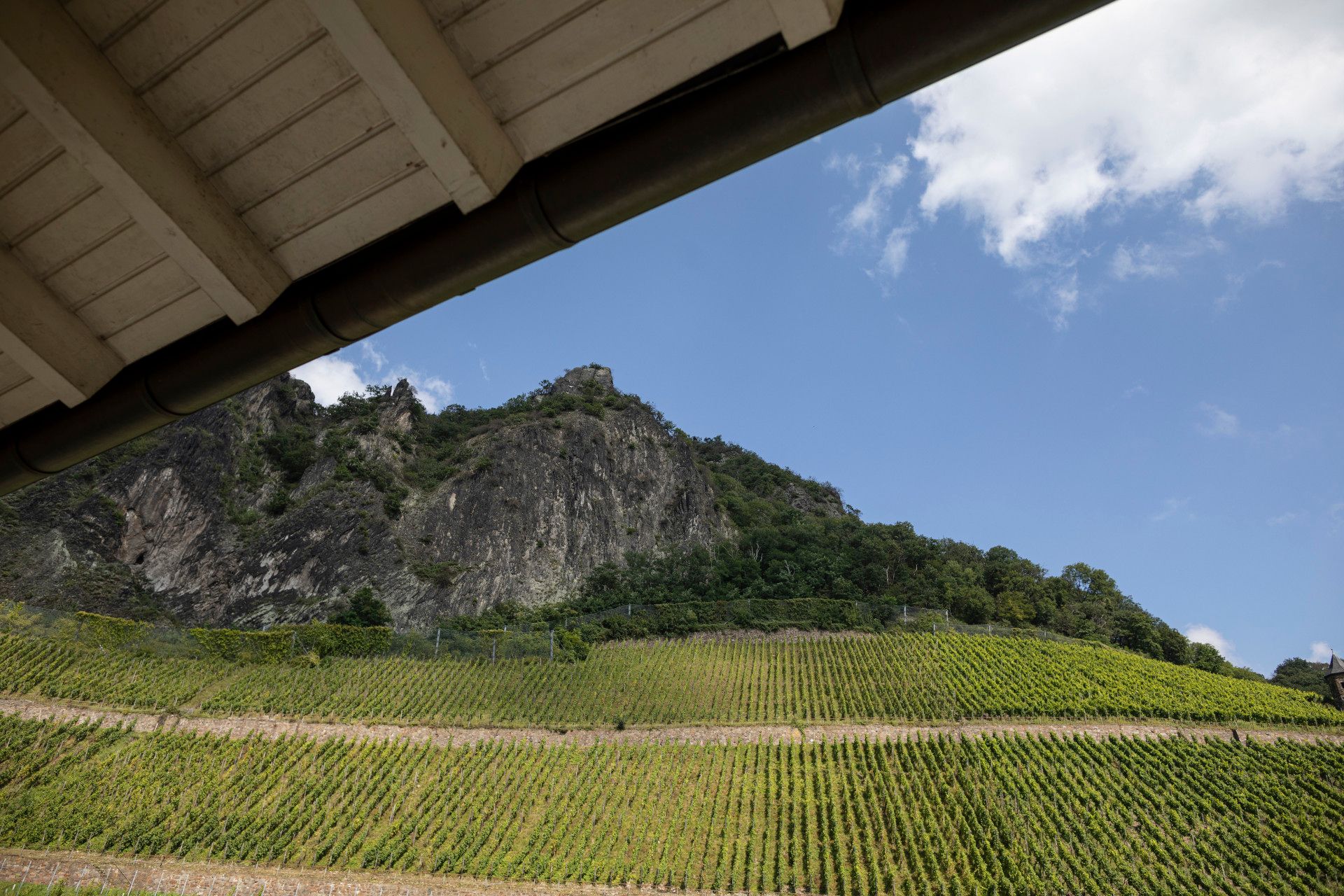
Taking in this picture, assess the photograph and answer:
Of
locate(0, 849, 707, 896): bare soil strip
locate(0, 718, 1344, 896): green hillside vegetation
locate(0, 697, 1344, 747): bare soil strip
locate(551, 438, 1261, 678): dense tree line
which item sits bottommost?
locate(0, 849, 707, 896): bare soil strip

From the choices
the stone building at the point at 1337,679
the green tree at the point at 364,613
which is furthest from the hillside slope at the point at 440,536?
the stone building at the point at 1337,679

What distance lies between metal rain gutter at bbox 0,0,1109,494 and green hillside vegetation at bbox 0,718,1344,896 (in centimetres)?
2063

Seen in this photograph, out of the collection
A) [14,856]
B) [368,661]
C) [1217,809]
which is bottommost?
[14,856]

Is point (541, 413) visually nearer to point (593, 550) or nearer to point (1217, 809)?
point (593, 550)

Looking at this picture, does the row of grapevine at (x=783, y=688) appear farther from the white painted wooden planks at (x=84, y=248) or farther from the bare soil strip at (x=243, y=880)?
the white painted wooden planks at (x=84, y=248)

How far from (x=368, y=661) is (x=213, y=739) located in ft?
30.8

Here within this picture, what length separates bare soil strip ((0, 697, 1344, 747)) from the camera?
28.3 meters

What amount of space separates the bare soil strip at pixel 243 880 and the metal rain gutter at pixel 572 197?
20292 millimetres

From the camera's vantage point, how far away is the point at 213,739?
27.3 metres

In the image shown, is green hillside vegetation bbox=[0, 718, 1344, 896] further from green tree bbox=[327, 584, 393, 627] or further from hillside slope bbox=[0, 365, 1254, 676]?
hillside slope bbox=[0, 365, 1254, 676]

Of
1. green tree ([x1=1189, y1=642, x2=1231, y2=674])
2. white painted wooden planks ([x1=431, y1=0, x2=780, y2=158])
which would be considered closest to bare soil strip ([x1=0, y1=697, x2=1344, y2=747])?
green tree ([x1=1189, y1=642, x2=1231, y2=674])

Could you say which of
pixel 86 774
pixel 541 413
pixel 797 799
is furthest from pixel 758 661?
pixel 541 413

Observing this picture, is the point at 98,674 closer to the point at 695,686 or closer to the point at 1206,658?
the point at 695,686

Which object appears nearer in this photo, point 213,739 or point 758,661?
point 213,739
